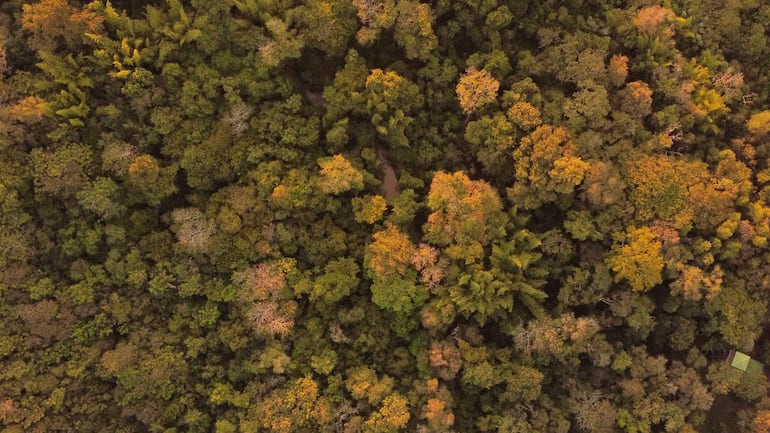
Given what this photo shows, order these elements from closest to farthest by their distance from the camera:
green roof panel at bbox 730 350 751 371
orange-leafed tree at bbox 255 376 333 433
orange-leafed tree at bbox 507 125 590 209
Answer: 1. orange-leafed tree at bbox 255 376 333 433
2. orange-leafed tree at bbox 507 125 590 209
3. green roof panel at bbox 730 350 751 371

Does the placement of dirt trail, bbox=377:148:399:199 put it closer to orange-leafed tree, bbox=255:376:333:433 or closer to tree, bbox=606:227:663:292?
orange-leafed tree, bbox=255:376:333:433

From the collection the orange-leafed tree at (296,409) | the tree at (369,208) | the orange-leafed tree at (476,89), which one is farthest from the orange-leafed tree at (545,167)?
the orange-leafed tree at (296,409)

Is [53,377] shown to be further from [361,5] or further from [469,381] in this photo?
[361,5]

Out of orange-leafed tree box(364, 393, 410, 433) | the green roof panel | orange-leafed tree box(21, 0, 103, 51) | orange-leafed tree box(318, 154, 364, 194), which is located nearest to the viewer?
orange-leafed tree box(21, 0, 103, 51)

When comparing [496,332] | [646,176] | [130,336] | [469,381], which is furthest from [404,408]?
[646,176]

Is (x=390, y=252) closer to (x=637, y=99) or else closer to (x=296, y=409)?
(x=296, y=409)

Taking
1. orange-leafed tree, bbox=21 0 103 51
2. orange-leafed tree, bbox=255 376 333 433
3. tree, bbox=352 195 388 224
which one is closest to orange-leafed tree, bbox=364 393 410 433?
orange-leafed tree, bbox=255 376 333 433

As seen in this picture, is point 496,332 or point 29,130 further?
point 496,332
